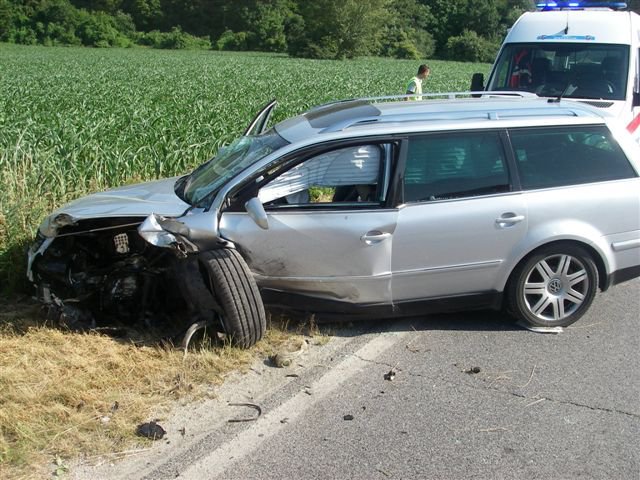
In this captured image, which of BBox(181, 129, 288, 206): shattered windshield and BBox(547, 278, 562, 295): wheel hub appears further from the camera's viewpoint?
BBox(547, 278, 562, 295): wheel hub

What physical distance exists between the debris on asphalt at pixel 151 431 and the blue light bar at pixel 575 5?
887 cm

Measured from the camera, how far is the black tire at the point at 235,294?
462 cm

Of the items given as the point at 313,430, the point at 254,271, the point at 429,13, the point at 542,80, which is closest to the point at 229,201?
the point at 254,271

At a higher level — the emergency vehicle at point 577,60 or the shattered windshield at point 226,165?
the emergency vehicle at point 577,60

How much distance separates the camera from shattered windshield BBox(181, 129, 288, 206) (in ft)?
16.8

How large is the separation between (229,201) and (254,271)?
0.52 m

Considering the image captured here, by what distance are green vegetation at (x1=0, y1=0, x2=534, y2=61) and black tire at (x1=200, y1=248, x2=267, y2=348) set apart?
64329 millimetres

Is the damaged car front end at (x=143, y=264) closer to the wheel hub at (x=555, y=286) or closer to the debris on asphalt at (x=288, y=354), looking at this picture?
the debris on asphalt at (x=288, y=354)

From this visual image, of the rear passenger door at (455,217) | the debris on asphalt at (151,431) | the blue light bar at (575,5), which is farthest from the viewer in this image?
the blue light bar at (575,5)

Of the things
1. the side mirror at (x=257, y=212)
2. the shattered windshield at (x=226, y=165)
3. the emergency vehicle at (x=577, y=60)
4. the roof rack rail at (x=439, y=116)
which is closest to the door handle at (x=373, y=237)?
the side mirror at (x=257, y=212)

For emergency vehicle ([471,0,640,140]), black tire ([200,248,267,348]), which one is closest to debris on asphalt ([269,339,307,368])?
black tire ([200,248,267,348])

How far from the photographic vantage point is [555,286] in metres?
5.29

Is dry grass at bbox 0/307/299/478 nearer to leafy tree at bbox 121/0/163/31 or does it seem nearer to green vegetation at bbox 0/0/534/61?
green vegetation at bbox 0/0/534/61

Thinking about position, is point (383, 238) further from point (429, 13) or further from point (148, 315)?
point (429, 13)
